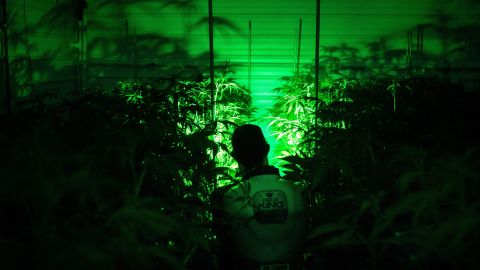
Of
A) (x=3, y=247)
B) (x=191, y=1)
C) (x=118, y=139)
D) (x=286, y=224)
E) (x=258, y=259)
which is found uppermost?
(x=191, y=1)

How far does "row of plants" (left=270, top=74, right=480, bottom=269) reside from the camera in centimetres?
114

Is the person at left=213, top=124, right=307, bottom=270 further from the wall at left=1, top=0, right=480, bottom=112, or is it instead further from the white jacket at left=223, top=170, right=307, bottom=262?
the wall at left=1, top=0, right=480, bottom=112

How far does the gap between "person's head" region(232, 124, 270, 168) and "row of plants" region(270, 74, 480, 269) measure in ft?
0.83

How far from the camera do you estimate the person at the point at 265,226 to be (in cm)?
218

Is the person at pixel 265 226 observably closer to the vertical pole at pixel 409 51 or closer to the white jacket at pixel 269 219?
the white jacket at pixel 269 219

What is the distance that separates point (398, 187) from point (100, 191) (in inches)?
43.4

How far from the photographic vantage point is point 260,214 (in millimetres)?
2166

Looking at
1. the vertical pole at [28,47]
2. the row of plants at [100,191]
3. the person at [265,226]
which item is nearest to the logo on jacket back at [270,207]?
the person at [265,226]

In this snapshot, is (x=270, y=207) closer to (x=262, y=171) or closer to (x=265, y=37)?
(x=262, y=171)

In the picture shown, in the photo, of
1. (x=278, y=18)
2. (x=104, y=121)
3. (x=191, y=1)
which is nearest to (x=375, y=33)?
(x=278, y=18)

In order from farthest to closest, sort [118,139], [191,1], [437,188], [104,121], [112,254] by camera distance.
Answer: [191,1] < [104,121] < [118,139] < [437,188] < [112,254]

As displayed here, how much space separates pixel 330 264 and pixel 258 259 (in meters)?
0.52

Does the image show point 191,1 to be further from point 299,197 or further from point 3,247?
point 3,247

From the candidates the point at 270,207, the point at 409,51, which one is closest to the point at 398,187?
the point at 270,207
